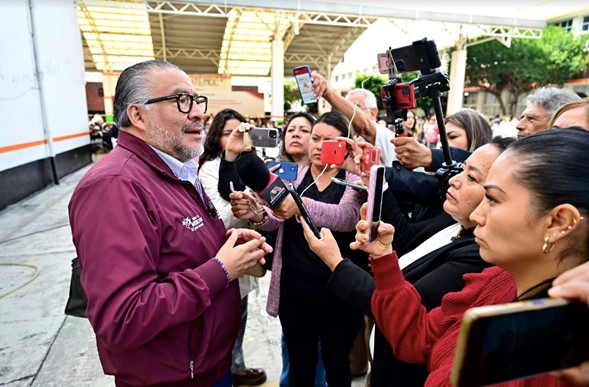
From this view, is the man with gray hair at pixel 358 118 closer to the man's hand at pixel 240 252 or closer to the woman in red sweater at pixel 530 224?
the man's hand at pixel 240 252

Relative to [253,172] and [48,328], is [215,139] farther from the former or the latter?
[48,328]

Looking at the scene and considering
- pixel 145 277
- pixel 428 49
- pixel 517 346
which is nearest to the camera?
pixel 517 346

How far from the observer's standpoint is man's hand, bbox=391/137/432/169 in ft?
5.97

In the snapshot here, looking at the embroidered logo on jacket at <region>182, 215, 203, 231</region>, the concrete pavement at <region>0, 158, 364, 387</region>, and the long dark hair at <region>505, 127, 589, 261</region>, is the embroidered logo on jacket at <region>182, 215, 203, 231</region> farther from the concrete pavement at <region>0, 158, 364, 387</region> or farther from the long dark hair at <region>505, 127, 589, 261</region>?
the concrete pavement at <region>0, 158, 364, 387</region>

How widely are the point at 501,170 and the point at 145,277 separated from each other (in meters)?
0.98

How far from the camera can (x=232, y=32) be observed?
2078 centimetres

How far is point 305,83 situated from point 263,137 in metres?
0.40

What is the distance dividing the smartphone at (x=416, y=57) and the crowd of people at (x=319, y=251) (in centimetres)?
33

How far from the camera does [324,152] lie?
1.64m

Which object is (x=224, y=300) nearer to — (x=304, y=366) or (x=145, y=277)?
(x=145, y=277)

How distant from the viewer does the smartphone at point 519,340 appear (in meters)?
0.51

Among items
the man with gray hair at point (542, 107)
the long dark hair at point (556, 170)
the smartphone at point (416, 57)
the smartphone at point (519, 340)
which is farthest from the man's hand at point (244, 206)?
the man with gray hair at point (542, 107)

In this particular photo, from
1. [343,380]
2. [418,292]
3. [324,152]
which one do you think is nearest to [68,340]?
[343,380]

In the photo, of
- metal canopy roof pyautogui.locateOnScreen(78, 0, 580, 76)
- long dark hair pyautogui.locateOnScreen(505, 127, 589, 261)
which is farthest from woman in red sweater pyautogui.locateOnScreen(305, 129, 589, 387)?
metal canopy roof pyautogui.locateOnScreen(78, 0, 580, 76)
